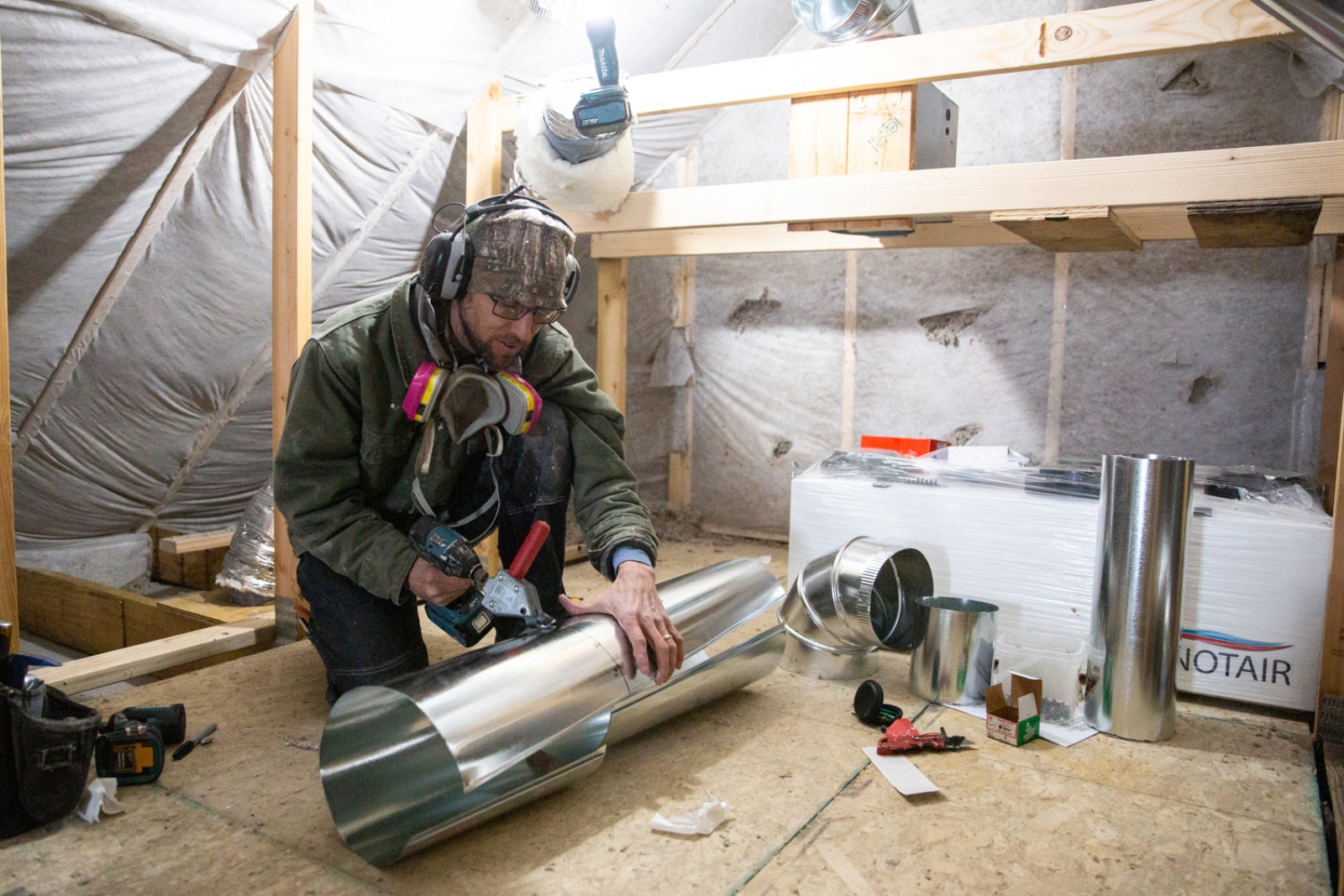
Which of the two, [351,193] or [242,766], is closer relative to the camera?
[242,766]

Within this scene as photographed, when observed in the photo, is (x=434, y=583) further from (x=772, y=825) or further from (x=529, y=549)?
(x=772, y=825)

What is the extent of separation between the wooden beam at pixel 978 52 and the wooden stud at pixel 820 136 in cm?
3

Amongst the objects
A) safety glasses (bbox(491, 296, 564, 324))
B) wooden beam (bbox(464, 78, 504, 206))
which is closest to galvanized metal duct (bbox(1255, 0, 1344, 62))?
safety glasses (bbox(491, 296, 564, 324))

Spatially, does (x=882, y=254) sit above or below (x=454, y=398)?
above

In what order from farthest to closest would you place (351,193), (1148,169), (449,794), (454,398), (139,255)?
(351,193) < (139,255) < (1148,169) < (454,398) < (449,794)

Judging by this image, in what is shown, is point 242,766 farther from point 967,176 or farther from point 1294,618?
point 1294,618

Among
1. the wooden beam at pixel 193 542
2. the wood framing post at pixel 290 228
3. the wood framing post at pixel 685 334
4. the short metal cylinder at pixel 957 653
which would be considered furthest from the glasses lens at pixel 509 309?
the wood framing post at pixel 685 334

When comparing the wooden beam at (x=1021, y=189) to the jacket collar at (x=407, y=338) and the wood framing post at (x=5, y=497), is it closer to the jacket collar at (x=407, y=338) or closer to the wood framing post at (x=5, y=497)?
the jacket collar at (x=407, y=338)

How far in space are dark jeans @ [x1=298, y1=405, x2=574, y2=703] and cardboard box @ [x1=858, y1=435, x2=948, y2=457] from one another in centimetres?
123

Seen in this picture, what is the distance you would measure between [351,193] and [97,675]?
144cm

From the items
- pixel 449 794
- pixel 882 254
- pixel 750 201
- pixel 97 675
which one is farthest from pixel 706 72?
pixel 97 675

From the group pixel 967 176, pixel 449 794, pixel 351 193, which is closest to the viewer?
pixel 449 794

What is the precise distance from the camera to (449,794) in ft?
4.28

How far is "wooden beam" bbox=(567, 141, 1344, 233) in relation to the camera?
5.64 feet
